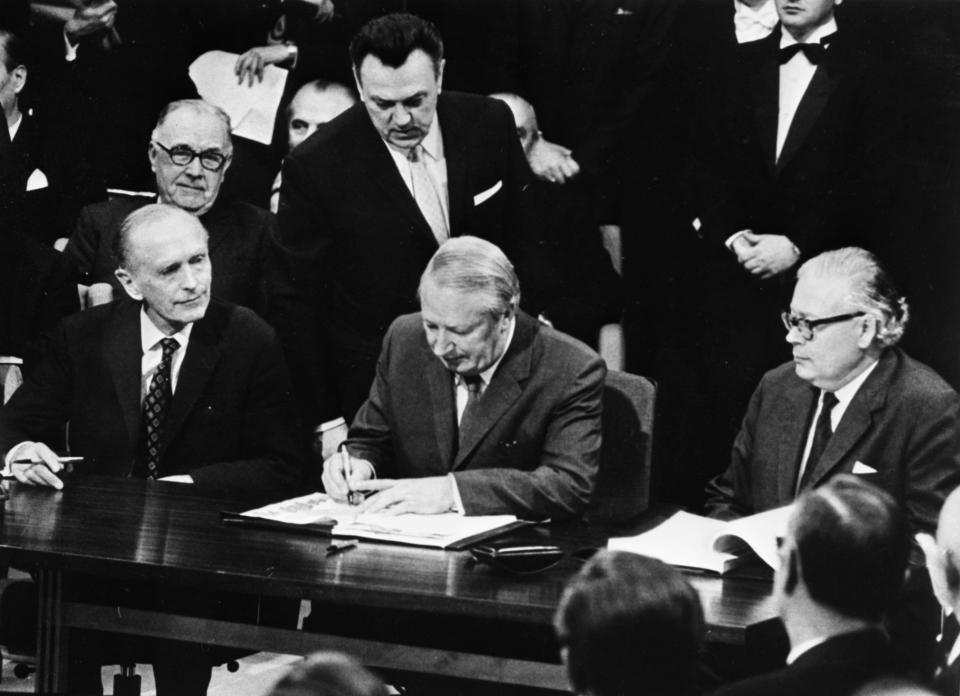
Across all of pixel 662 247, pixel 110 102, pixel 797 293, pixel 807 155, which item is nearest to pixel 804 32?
pixel 807 155

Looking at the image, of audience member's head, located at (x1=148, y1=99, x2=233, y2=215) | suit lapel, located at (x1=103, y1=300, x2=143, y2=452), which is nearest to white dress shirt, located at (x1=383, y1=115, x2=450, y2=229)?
audience member's head, located at (x1=148, y1=99, x2=233, y2=215)

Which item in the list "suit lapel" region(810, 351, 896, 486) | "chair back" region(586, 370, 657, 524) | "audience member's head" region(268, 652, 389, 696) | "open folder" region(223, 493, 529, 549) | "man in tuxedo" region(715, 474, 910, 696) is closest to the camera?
"audience member's head" region(268, 652, 389, 696)

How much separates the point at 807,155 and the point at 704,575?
179 cm

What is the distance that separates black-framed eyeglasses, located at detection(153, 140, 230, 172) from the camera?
483 cm

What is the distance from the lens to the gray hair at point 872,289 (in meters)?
3.69

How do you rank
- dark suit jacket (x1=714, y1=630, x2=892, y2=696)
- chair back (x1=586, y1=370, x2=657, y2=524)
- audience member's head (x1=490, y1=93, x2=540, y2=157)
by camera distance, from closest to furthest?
dark suit jacket (x1=714, y1=630, x2=892, y2=696), chair back (x1=586, y1=370, x2=657, y2=524), audience member's head (x1=490, y1=93, x2=540, y2=157)

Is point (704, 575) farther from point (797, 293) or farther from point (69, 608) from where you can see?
point (69, 608)

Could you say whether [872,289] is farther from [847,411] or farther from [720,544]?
[720,544]

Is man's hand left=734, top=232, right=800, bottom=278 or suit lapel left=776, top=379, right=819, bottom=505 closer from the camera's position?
suit lapel left=776, top=379, right=819, bottom=505

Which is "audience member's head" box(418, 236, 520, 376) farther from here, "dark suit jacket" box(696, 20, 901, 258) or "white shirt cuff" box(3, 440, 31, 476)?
"white shirt cuff" box(3, 440, 31, 476)

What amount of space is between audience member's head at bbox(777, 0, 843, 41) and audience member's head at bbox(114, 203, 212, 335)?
6.03 feet

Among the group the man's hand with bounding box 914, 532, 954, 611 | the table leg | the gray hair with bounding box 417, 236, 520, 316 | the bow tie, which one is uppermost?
the bow tie

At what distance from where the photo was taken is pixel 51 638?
3.31 m

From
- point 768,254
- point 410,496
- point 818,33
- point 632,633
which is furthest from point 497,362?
point 632,633
